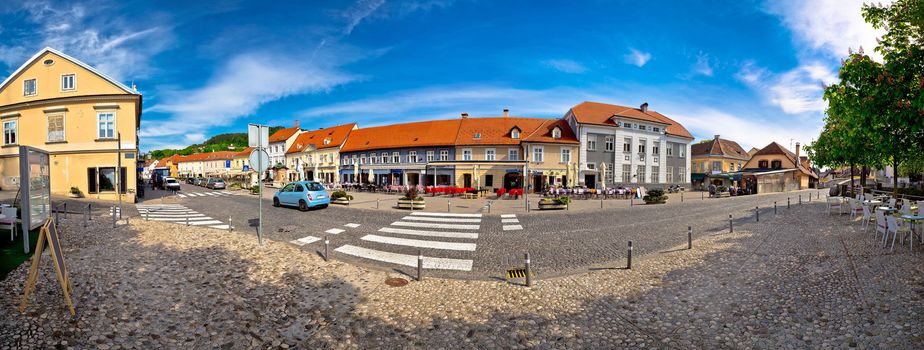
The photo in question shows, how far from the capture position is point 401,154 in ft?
145

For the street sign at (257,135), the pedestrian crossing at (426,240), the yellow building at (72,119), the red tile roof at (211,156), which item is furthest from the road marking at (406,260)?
the red tile roof at (211,156)

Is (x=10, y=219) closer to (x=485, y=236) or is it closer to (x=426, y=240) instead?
(x=426, y=240)

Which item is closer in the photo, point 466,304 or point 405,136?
point 466,304

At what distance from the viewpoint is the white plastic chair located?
9070 mm

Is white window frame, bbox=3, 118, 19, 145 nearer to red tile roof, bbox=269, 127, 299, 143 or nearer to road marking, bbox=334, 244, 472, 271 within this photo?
road marking, bbox=334, 244, 472, 271

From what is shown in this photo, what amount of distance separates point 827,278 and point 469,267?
702cm

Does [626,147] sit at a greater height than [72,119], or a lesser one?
lesser

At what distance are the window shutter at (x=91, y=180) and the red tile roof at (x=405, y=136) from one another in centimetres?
2641

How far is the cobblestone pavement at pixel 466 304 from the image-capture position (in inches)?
181

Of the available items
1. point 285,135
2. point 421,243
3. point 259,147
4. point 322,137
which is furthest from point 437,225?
point 285,135

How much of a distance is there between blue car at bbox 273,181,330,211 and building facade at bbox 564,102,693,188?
27998 mm

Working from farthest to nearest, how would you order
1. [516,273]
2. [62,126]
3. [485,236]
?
[62,126] → [485,236] → [516,273]

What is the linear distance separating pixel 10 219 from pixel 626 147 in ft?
143

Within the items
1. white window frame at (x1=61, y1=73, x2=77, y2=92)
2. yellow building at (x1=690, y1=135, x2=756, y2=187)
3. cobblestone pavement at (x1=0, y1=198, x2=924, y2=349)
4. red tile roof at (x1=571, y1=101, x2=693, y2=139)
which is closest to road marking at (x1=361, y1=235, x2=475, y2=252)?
cobblestone pavement at (x1=0, y1=198, x2=924, y2=349)
